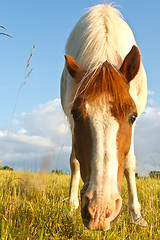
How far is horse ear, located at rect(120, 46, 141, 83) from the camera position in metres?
2.62

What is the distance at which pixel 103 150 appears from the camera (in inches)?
82.0

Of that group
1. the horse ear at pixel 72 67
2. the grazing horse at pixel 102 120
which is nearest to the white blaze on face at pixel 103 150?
the grazing horse at pixel 102 120

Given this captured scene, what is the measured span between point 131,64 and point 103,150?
1.07 m

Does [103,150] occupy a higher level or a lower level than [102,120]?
lower

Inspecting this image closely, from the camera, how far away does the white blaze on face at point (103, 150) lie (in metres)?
1.93

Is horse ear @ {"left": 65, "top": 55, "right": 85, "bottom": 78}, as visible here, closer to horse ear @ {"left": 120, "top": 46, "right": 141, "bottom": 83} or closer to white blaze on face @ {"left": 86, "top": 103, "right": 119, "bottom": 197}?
horse ear @ {"left": 120, "top": 46, "right": 141, "bottom": 83}

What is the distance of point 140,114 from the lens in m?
4.71


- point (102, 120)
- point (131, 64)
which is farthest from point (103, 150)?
point (131, 64)

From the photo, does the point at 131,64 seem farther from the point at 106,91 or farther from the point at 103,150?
the point at 103,150

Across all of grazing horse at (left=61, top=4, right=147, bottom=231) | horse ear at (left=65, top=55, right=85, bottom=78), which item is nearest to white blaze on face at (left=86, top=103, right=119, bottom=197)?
grazing horse at (left=61, top=4, right=147, bottom=231)

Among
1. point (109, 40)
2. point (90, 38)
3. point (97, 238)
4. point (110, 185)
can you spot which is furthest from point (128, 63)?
point (97, 238)

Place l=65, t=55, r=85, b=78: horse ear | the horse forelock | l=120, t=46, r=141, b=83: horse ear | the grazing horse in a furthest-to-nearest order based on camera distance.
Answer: l=65, t=55, r=85, b=78: horse ear
l=120, t=46, r=141, b=83: horse ear
the horse forelock
the grazing horse

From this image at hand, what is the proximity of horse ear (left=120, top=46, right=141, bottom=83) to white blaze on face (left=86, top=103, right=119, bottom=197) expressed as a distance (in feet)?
2.03

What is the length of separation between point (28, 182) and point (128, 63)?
2745mm
